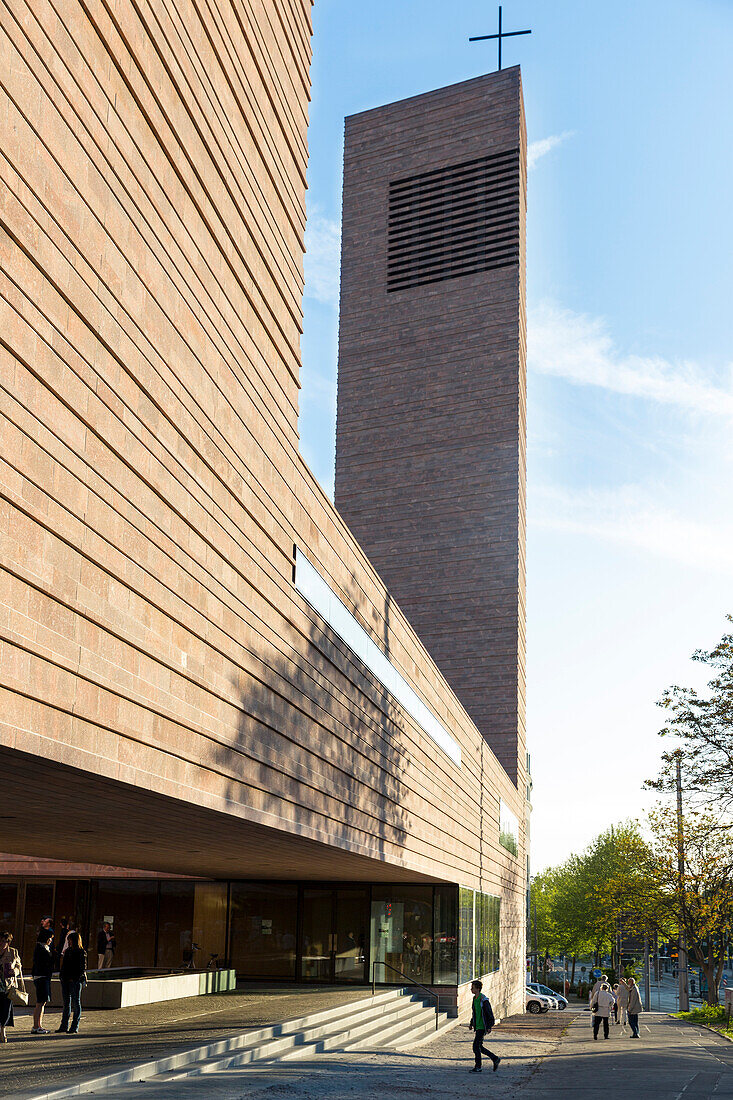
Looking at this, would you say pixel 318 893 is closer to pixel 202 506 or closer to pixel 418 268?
pixel 202 506

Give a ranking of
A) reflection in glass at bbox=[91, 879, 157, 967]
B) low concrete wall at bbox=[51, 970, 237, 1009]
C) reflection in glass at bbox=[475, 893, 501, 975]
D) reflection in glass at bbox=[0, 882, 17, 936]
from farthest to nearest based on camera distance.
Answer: reflection in glass at bbox=[475, 893, 501, 975], reflection in glass at bbox=[0, 882, 17, 936], reflection in glass at bbox=[91, 879, 157, 967], low concrete wall at bbox=[51, 970, 237, 1009]

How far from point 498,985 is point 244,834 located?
23.6m

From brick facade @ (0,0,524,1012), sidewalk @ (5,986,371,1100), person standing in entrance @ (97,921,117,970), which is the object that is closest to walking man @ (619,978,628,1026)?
sidewalk @ (5,986,371,1100)

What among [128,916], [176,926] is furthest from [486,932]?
[128,916]

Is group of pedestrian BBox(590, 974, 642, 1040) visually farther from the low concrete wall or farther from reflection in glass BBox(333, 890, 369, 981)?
the low concrete wall

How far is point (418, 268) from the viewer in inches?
1578

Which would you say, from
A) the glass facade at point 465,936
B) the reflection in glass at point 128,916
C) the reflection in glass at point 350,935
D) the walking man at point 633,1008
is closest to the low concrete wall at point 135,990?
the reflection in glass at point 128,916

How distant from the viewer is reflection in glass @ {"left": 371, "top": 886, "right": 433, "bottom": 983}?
25.2m

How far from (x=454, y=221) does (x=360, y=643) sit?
2788 cm

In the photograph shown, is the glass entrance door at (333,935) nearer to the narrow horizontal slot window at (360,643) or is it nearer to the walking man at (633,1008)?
the narrow horizontal slot window at (360,643)

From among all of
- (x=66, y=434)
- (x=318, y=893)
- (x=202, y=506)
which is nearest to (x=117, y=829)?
(x=202, y=506)

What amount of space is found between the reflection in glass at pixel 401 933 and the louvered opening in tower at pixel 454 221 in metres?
23.8

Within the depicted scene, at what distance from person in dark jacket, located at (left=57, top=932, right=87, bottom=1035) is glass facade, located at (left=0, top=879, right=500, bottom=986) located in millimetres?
11001

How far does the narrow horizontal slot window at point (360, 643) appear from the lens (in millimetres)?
13510
